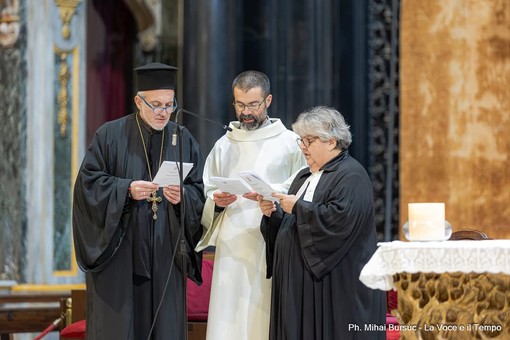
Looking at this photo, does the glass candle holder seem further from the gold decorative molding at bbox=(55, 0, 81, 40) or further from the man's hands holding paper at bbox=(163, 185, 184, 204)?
the gold decorative molding at bbox=(55, 0, 81, 40)

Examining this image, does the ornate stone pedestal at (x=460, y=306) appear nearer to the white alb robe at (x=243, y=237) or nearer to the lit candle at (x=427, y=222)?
the lit candle at (x=427, y=222)

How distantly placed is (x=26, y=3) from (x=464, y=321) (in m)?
5.72

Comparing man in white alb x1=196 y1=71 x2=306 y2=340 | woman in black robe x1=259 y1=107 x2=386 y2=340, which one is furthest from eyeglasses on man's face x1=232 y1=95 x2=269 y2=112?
woman in black robe x1=259 y1=107 x2=386 y2=340

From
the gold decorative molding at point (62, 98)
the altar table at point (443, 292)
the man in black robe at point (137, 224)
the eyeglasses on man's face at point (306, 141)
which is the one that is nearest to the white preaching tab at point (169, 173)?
the man in black robe at point (137, 224)

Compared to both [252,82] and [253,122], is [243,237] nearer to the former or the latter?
[253,122]

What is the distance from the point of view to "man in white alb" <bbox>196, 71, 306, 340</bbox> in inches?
238

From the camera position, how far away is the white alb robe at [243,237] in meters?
6.04

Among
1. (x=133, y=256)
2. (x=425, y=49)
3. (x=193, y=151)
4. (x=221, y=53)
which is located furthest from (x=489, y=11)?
(x=133, y=256)

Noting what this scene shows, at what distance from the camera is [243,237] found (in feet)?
20.0

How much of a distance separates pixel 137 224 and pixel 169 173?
1.49 ft

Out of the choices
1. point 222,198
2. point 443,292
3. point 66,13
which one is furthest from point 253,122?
point 66,13

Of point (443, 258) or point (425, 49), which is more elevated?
point (425, 49)

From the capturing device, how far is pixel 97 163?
600 centimetres

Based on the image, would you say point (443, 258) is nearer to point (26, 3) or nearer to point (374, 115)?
point (374, 115)
